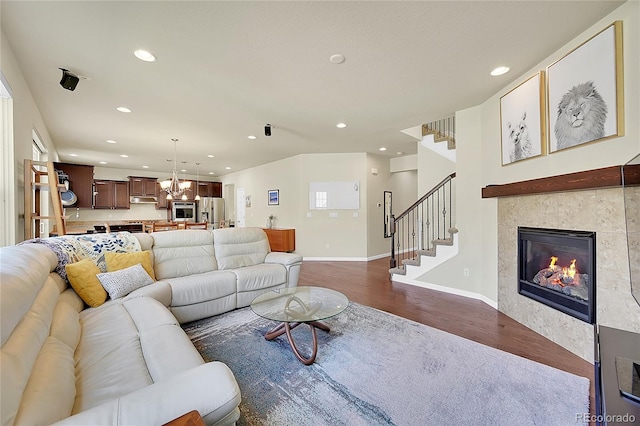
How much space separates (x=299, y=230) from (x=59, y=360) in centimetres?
524

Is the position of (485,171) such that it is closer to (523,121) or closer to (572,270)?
(523,121)

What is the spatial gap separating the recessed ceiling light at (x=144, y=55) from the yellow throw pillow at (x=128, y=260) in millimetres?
1856

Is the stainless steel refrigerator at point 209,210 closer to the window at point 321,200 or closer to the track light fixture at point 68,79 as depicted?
the window at point 321,200

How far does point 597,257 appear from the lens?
199 centimetres

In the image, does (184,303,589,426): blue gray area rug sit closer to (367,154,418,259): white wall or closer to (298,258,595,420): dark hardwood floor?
(298,258,595,420): dark hardwood floor

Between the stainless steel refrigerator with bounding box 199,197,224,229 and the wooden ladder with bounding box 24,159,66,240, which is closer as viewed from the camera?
the wooden ladder with bounding box 24,159,66,240

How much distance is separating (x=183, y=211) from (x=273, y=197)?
143 inches

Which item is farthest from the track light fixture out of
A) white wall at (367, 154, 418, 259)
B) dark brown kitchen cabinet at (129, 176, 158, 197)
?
dark brown kitchen cabinet at (129, 176, 158, 197)

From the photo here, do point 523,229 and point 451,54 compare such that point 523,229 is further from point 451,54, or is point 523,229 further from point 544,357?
point 451,54

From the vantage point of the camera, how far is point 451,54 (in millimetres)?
2258

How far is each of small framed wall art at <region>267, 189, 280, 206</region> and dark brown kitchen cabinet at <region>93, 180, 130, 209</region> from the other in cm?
441

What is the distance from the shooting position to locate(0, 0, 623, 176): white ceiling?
1.77 m

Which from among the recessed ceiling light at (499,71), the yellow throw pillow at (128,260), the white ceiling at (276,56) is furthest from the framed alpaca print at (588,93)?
the yellow throw pillow at (128,260)

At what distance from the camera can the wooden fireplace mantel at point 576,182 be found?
5.33 feet
